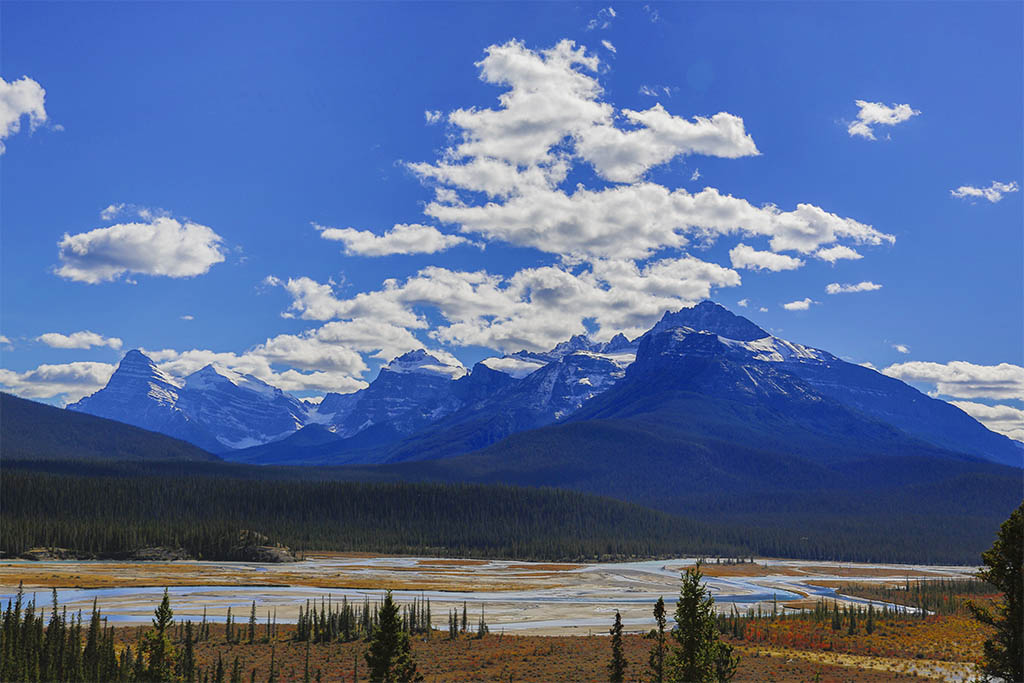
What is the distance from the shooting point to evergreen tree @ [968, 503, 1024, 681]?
112ft

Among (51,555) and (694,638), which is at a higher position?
(694,638)

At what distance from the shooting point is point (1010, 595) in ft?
114

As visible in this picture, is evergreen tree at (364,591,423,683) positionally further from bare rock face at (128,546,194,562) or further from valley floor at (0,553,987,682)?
bare rock face at (128,546,194,562)

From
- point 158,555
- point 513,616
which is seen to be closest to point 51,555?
point 158,555

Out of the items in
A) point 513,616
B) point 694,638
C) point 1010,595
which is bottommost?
point 513,616

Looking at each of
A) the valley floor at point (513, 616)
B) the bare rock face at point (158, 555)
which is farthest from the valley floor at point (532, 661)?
the bare rock face at point (158, 555)

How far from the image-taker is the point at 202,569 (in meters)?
175

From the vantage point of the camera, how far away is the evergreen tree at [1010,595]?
34.0 meters

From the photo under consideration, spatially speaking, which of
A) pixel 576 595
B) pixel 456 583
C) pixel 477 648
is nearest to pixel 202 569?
pixel 456 583

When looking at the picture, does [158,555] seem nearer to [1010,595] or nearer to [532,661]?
[532,661]

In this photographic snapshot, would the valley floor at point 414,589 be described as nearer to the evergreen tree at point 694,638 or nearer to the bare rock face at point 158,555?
the bare rock face at point 158,555

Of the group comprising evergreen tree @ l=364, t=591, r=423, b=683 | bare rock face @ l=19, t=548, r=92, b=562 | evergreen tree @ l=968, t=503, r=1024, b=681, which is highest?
evergreen tree @ l=968, t=503, r=1024, b=681

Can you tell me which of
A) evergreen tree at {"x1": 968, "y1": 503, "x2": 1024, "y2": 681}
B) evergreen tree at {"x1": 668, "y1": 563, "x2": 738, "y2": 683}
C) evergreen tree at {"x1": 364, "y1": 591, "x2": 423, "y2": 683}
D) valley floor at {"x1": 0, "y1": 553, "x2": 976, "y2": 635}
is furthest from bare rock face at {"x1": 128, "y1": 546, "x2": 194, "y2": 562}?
evergreen tree at {"x1": 968, "y1": 503, "x2": 1024, "y2": 681}

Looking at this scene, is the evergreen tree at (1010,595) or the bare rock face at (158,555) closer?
the evergreen tree at (1010,595)
